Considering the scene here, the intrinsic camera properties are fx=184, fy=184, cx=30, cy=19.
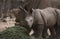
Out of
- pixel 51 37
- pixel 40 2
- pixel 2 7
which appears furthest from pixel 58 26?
pixel 2 7

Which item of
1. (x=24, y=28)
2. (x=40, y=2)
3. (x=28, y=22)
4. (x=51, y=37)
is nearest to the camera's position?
(x=28, y=22)

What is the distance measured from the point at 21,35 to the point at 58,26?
2.05ft

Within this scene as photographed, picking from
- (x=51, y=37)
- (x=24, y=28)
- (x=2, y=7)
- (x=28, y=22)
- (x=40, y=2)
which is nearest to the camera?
(x=28, y=22)

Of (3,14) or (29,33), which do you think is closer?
(29,33)

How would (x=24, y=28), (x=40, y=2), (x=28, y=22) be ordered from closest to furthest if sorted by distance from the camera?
(x=28, y=22) < (x=24, y=28) < (x=40, y=2)

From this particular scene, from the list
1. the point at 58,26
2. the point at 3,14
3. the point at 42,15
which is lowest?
the point at 3,14

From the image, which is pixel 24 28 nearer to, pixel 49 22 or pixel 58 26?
pixel 49 22

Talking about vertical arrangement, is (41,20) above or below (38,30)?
above

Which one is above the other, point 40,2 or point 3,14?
point 40,2

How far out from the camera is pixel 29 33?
2.58 m

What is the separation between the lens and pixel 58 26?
276 centimetres

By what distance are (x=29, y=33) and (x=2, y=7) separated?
2853 mm

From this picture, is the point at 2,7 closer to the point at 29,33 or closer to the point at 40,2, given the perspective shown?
the point at 40,2

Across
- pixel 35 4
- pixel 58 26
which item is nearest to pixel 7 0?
pixel 35 4
